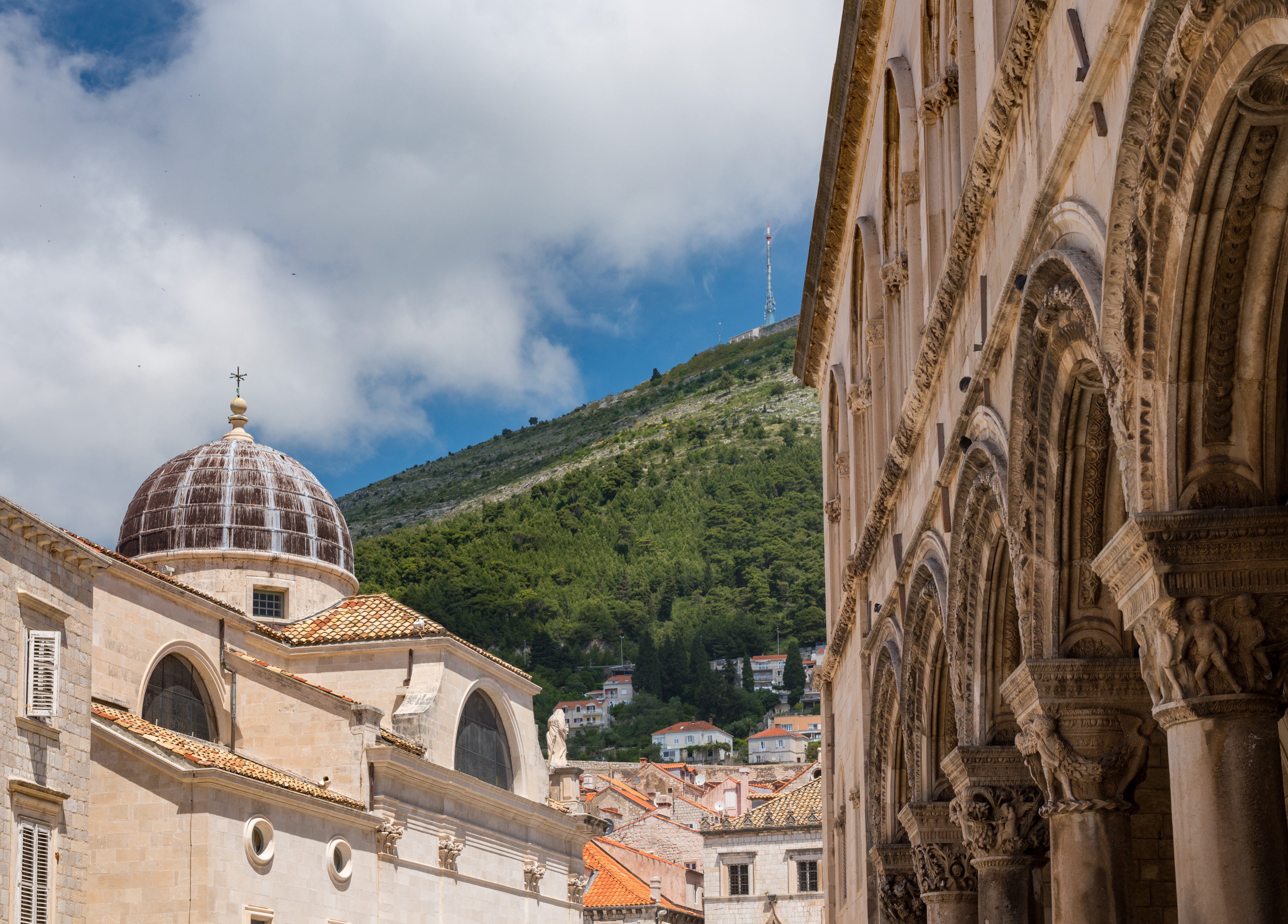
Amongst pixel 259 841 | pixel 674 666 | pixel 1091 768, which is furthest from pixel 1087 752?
pixel 674 666

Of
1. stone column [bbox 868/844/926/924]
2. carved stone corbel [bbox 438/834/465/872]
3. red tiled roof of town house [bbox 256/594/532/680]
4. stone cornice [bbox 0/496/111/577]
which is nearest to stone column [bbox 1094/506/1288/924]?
stone column [bbox 868/844/926/924]

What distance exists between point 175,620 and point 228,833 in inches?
262

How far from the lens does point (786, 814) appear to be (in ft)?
192

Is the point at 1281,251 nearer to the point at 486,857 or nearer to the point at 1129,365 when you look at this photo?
the point at 1129,365

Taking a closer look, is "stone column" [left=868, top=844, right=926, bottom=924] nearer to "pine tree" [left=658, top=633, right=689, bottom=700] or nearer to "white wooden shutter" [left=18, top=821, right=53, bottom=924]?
"white wooden shutter" [left=18, top=821, right=53, bottom=924]

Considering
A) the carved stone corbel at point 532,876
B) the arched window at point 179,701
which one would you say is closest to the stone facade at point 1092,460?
the arched window at point 179,701

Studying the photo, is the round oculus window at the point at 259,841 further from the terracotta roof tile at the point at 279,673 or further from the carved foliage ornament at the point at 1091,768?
the carved foliage ornament at the point at 1091,768

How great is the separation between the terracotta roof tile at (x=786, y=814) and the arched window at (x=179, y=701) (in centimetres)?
2889

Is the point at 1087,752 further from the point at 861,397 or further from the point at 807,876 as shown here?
the point at 807,876

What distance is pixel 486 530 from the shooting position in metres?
166

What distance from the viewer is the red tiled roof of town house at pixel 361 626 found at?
39.2 meters

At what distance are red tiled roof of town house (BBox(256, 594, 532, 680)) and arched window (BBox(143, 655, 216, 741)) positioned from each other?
4.13 m

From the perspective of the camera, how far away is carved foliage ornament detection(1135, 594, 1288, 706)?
6.76m

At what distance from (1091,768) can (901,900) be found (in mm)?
8102
